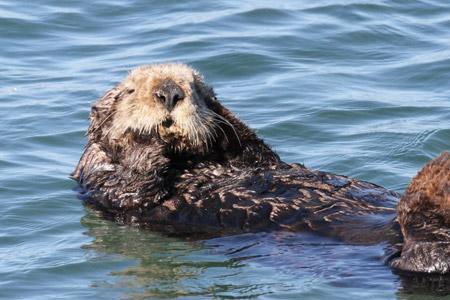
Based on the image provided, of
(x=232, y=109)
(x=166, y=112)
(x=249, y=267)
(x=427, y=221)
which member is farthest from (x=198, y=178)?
(x=232, y=109)

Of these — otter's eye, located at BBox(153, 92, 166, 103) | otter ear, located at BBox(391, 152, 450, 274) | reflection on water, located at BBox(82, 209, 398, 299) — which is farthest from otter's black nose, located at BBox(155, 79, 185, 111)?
otter ear, located at BBox(391, 152, 450, 274)

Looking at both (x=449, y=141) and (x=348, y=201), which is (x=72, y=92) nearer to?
(x=449, y=141)

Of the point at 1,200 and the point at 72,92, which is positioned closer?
the point at 1,200

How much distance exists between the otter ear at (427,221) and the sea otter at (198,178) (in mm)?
87

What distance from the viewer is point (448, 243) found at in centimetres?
461

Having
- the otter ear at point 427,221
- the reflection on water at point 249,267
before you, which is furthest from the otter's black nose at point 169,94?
the otter ear at point 427,221

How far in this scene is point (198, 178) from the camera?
232 inches

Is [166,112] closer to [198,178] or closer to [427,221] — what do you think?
[198,178]

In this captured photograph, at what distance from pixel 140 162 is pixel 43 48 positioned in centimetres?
488

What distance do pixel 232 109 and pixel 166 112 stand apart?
292 centimetres

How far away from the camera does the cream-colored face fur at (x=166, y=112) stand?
19.1ft

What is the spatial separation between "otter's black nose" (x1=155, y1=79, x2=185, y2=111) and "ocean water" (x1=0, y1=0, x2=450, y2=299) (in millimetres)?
703

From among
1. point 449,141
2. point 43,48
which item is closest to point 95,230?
point 449,141

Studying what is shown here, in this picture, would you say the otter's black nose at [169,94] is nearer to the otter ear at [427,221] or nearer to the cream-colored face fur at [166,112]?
the cream-colored face fur at [166,112]
